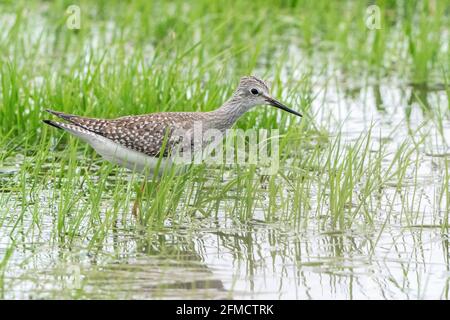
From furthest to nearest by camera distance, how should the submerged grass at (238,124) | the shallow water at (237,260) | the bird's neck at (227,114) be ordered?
1. the bird's neck at (227,114)
2. the submerged grass at (238,124)
3. the shallow water at (237,260)

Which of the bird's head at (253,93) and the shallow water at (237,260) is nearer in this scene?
the shallow water at (237,260)

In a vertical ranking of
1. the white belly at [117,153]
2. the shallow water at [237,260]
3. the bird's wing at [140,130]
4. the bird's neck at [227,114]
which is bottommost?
the shallow water at [237,260]

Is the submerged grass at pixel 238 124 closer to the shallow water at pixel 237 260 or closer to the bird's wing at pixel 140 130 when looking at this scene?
the shallow water at pixel 237 260

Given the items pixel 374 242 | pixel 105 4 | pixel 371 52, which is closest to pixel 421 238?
pixel 374 242

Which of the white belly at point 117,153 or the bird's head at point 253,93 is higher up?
the bird's head at point 253,93

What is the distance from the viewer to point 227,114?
358 inches

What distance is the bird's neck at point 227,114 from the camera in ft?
29.7

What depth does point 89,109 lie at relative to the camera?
32.2 feet

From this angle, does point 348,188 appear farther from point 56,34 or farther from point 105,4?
point 105,4

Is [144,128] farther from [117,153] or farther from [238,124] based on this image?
[238,124]

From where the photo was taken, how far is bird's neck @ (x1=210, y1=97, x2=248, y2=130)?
9047mm

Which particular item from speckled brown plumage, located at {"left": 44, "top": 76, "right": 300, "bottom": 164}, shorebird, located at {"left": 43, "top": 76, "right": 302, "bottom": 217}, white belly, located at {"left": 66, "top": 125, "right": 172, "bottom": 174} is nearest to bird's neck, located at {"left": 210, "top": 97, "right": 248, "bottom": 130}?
speckled brown plumage, located at {"left": 44, "top": 76, "right": 300, "bottom": 164}

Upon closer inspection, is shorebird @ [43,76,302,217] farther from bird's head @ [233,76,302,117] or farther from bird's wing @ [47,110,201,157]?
bird's head @ [233,76,302,117]

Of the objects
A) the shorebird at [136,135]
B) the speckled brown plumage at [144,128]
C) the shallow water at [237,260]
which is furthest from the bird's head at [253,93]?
the shallow water at [237,260]
